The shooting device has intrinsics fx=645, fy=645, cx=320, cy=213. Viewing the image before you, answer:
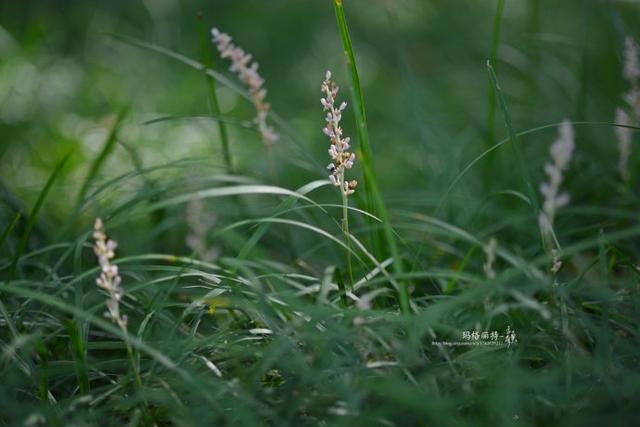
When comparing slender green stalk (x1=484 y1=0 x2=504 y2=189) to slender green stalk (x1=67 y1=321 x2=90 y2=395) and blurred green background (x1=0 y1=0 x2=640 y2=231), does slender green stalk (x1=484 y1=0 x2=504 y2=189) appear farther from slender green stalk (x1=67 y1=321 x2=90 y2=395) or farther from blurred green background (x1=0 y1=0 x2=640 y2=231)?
slender green stalk (x1=67 y1=321 x2=90 y2=395)

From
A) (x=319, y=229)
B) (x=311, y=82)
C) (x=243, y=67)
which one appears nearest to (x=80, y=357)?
(x=319, y=229)

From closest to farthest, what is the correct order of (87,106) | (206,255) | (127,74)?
(206,255) → (87,106) → (127,74)

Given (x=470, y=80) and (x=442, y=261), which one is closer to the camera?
(x=442, y=261)

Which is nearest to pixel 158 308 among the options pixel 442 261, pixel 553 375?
pixel 553 375

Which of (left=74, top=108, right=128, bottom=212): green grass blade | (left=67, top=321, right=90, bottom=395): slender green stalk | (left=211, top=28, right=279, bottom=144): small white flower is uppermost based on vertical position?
(left=211, top=28, right=279, bottom=144): small white flower

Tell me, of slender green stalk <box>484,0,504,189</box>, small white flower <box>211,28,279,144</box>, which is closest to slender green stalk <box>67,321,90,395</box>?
small white flower <box>211,28,279,144</box>

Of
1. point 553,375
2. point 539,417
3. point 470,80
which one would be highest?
point 470,80

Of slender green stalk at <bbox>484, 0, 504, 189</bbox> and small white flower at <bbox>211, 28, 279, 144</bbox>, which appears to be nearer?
small white flower at <bbox>211, 28, 279, 144</bbox>

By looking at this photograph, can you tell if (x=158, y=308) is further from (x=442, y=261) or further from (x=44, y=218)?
(x=44, y=218)
